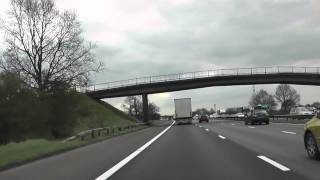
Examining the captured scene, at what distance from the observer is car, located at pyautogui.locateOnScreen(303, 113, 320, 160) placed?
13.9 meters

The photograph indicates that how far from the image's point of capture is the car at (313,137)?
45.5ft

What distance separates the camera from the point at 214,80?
86625 mm

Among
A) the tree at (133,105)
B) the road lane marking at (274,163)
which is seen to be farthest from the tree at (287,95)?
the road lane marking at (274,163)

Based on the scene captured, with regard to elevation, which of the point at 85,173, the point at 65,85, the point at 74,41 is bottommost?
the point at 85,173

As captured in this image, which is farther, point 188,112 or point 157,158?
point 188,112

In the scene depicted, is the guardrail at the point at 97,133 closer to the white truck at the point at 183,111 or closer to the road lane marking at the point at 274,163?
the road lane marking at the point at 274,163

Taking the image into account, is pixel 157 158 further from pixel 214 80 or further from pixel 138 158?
pixel 214 80

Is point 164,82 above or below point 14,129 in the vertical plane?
above

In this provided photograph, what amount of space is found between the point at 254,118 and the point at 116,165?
40.6 meters

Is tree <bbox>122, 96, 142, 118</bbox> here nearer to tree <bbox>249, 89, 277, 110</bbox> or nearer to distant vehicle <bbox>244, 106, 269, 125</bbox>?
tree <bbox>249, 89, 277, 110</bbox>

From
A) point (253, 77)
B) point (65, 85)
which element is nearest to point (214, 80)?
point (253, 77)

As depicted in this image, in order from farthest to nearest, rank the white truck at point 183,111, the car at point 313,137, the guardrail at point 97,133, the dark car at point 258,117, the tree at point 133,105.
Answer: the tree at point 133,105, the white truck at point 183,111, the dark car at point 258,117, the guardrail at point 97,133, the car at point 313,137

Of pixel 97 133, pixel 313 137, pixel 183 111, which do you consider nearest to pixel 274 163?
pixel 313 137

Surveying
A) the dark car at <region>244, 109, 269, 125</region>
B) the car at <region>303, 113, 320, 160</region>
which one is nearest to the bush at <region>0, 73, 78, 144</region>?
the dark car at <region>244, 109, 269, 125</region>
